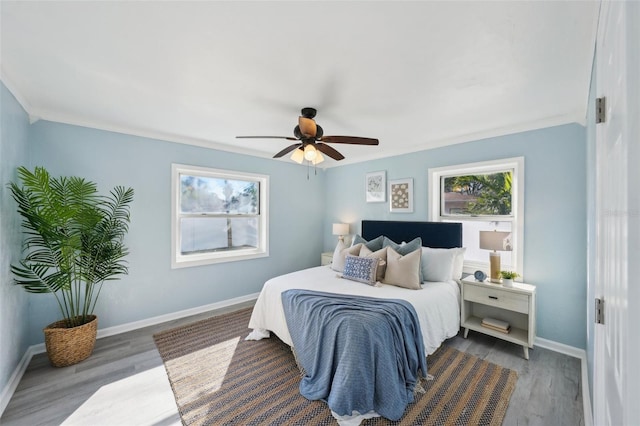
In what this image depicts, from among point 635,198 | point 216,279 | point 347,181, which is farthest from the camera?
point 347,181

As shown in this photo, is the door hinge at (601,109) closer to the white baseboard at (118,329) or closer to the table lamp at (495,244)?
the table lamp at (495,244)

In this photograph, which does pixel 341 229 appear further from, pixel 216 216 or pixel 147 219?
pixel 147 219

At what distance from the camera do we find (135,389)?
2145mm

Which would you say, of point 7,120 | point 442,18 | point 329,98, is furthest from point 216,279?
point 442,18

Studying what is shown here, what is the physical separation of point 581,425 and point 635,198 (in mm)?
2107

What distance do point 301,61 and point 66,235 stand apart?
2.65 metres

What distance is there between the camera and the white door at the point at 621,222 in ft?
1.98

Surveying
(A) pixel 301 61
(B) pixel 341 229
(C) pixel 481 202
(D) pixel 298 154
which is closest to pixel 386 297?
(D) pixel 298 154

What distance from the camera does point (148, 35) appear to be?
60.9 inches

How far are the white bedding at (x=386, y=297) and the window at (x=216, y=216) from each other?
1.42 metres

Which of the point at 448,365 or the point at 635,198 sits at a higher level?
the point at 635,198

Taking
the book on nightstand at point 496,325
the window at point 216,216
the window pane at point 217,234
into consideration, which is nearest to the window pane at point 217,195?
the window at point 216,216

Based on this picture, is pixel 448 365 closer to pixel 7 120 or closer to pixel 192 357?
pixel 192 357

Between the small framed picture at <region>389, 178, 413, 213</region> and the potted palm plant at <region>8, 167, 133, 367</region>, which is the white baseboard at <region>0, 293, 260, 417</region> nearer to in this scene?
the potted palm plant at <region>8, 167, 133, 367</region>
